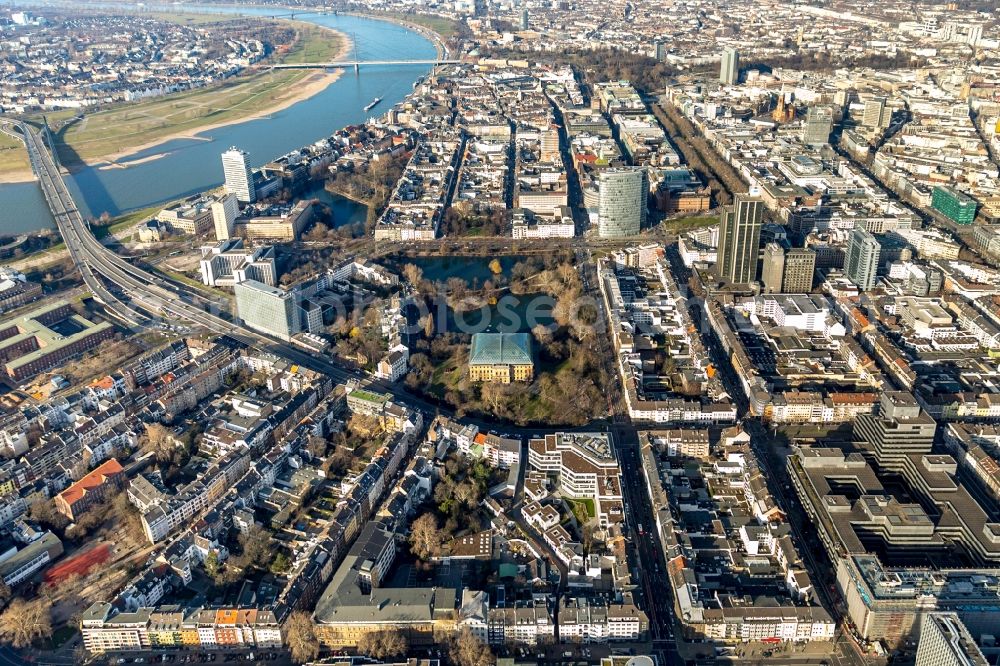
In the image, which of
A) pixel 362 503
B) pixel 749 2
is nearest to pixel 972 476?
pixel 362 503

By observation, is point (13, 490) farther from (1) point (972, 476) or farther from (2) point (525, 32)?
(2) point (525, 32)

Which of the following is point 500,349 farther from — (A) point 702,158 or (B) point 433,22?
(B) point 433,22

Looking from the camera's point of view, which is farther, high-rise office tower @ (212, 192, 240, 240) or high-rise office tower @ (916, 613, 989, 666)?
high-rise office tower @ (212, 192, 240, 240)

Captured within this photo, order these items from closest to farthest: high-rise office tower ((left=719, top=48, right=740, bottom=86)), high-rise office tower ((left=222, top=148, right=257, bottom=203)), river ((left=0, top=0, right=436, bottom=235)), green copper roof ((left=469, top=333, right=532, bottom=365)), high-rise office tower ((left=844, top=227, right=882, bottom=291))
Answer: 1. green copper roof ((left=469, top=333, right=532, bottom=365))
2. high-rise office tower ((left=844, top=227, right=882, bottom=291))
3. high-rise office tower ((left=222, top=148, right=257, bottom=203))
4. river ((left=0, top=0, right=436, bottom=235))
5. high-rise office tower ((left=719, top=48, right=740, bottom=86))

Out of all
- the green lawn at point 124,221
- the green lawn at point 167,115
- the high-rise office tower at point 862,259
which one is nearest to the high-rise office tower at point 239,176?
the green lawn at point 124,221

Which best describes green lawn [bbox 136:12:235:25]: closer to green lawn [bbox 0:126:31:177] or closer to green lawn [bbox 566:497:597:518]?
green lawn [bbox 0:126:31:177]

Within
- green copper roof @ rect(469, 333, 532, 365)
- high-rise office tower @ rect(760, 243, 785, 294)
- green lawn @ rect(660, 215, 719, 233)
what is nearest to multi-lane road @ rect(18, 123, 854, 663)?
green copper roof @ rect(469, 333, 532, 365)
